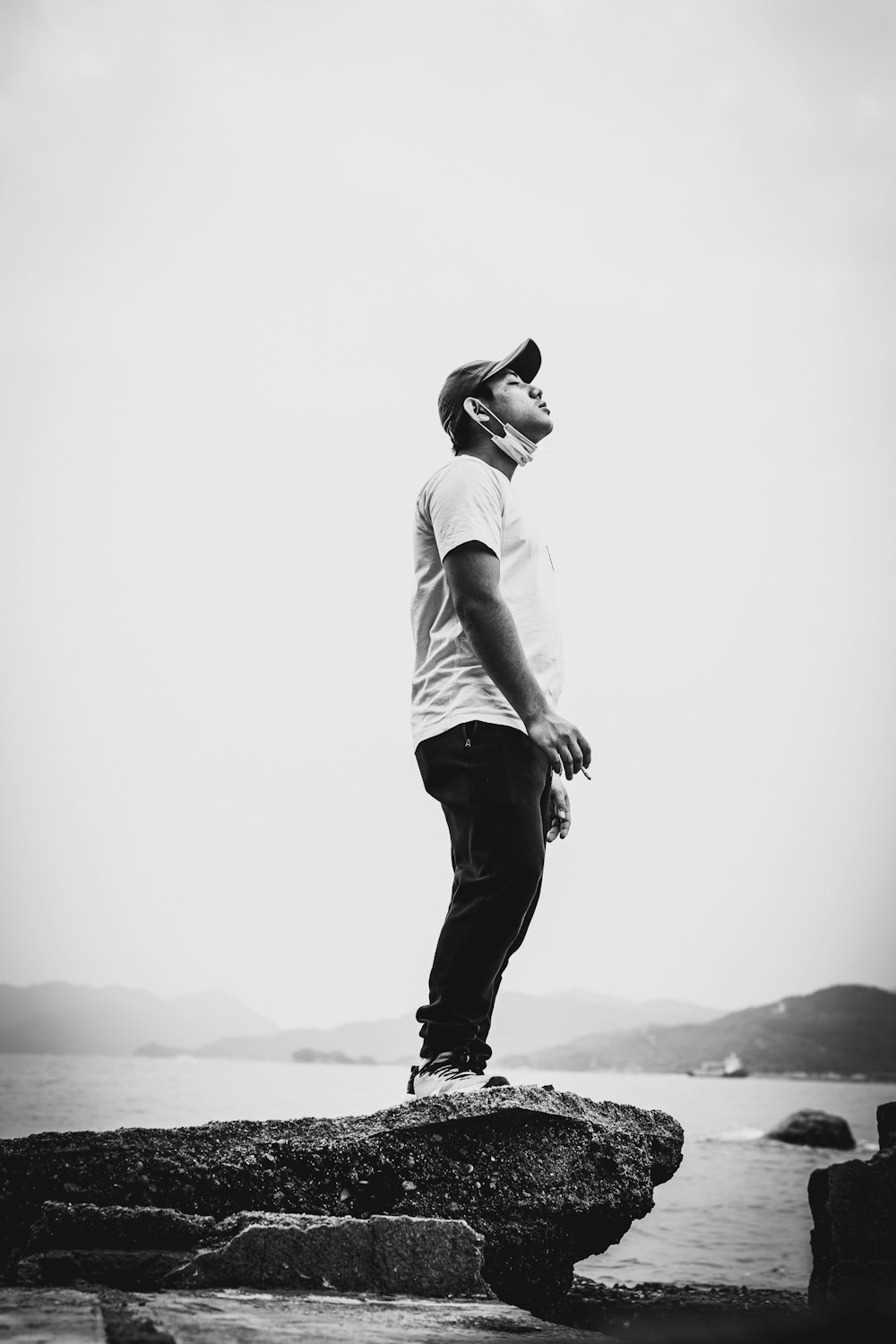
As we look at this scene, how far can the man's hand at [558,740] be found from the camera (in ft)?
9.62

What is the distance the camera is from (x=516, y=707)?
2.99 m

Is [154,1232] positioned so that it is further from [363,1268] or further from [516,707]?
[516,707]

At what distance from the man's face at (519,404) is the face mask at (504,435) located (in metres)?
0.02

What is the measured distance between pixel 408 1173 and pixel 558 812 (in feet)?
4.06

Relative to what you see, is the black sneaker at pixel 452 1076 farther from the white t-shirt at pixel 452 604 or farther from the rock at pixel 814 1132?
the rock at pixel 814 1132

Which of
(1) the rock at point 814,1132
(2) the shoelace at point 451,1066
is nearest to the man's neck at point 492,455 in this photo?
(2) the shoelace at point 451,1066

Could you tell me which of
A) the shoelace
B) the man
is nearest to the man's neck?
the man

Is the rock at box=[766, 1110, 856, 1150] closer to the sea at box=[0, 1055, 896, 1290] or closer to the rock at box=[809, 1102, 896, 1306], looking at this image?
the sea at box=[0, 1055, 896, 1290]

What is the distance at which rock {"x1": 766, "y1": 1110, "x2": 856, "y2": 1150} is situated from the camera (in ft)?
65.1

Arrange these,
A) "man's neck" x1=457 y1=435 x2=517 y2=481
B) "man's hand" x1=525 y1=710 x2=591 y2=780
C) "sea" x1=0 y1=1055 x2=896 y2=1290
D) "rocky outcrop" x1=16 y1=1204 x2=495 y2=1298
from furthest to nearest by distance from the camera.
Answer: "sea" x1=0 y1=1055 x2=896 y2=1290 < "man's neck" x1=457 y1=435 x2=517 y2=481 < "man's hand" x1=525 y1=710 x2=591 y2=780 < "rocky outcrop" x1=16 y1=1204 x2=495 y2=1298

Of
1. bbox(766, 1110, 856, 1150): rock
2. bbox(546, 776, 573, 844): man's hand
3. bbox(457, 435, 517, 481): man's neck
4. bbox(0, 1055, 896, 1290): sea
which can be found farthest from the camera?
bbox(766, 1110, 856, 1150): rock

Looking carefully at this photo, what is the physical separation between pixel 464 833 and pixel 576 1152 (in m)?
0.95

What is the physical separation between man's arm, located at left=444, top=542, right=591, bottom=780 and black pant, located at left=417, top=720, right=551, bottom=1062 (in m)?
0.11

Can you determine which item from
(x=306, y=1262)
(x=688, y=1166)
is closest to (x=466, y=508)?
(x=306, y=1262)
